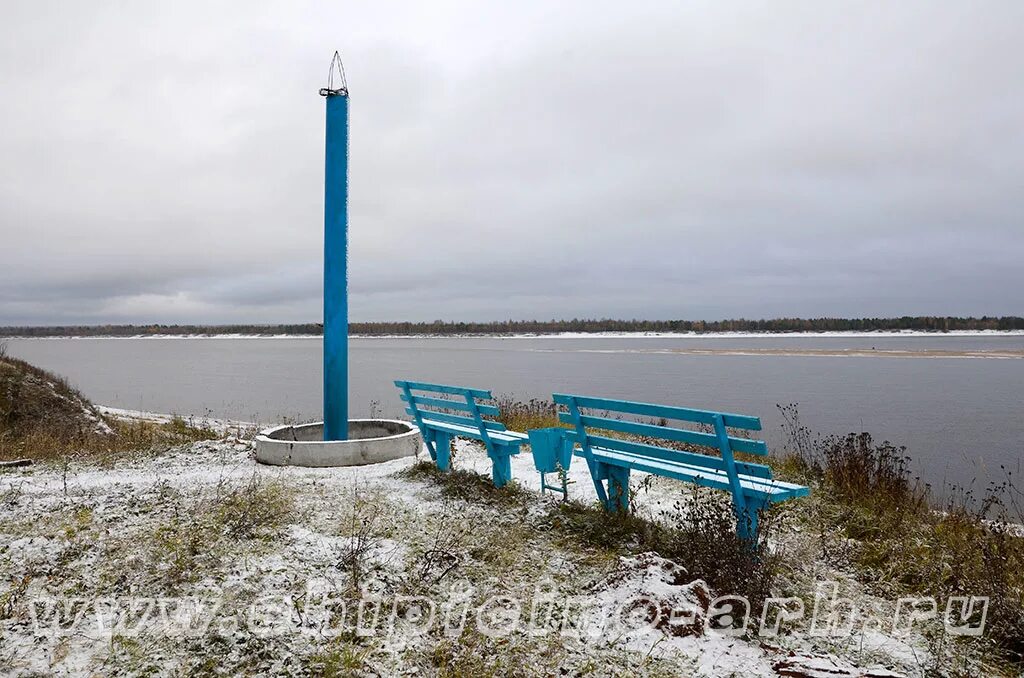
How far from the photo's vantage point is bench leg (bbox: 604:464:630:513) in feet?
19.4

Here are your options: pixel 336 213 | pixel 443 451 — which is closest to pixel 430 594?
pixel 443 451

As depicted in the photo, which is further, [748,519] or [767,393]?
[767,393]

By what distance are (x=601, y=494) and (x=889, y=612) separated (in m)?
2.27

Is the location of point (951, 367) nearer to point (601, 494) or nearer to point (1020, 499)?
point (1020, 499)

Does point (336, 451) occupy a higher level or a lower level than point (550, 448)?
lower

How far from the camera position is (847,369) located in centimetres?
4025

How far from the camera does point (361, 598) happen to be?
4.37 metres

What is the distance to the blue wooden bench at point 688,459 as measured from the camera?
4.90 meters

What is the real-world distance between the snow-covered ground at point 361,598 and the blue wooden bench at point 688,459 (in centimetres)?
59

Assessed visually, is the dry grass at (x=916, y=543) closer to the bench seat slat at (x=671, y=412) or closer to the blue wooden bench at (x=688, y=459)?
the blue wooden bench at (x=688, y=459)

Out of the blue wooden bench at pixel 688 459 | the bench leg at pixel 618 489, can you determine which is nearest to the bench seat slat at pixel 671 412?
the blue wooden bench at pixel 688 459

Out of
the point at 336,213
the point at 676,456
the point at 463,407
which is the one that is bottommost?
the point at 676,456

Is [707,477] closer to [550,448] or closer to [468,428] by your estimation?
[550,448]

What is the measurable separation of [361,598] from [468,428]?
3242mm
